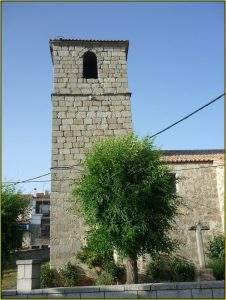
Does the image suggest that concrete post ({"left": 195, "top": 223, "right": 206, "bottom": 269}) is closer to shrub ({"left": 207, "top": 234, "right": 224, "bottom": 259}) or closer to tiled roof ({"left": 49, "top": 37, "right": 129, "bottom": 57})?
shrub ({"left": 207, "top": 234, "right": 224, "bottom": 259})

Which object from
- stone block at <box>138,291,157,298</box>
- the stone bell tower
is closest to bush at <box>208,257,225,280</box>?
stone block at <box>138,291,157,298</box>

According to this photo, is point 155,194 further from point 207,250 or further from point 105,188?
point 207,250

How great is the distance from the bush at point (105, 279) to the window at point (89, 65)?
428 inches

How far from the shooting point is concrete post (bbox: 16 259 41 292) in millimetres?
11484

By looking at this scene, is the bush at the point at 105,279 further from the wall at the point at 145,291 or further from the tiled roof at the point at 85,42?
the tiled roof at the point at 85,42

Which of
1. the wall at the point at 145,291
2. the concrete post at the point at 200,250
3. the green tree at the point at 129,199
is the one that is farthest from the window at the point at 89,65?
the wall at the point at 145,291

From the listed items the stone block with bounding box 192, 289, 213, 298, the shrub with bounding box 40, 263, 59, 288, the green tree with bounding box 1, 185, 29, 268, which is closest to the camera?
the stone block with bounding box 192, 289, 213, 298

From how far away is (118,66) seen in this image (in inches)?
828

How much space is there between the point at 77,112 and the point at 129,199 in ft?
24.8

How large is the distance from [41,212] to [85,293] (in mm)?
31831

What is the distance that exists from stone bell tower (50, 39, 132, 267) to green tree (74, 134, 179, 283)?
132 inches

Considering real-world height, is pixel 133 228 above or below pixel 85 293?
above

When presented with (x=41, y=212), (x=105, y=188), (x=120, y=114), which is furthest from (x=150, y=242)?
(x=41, y=212)

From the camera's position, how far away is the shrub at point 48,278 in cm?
1549
